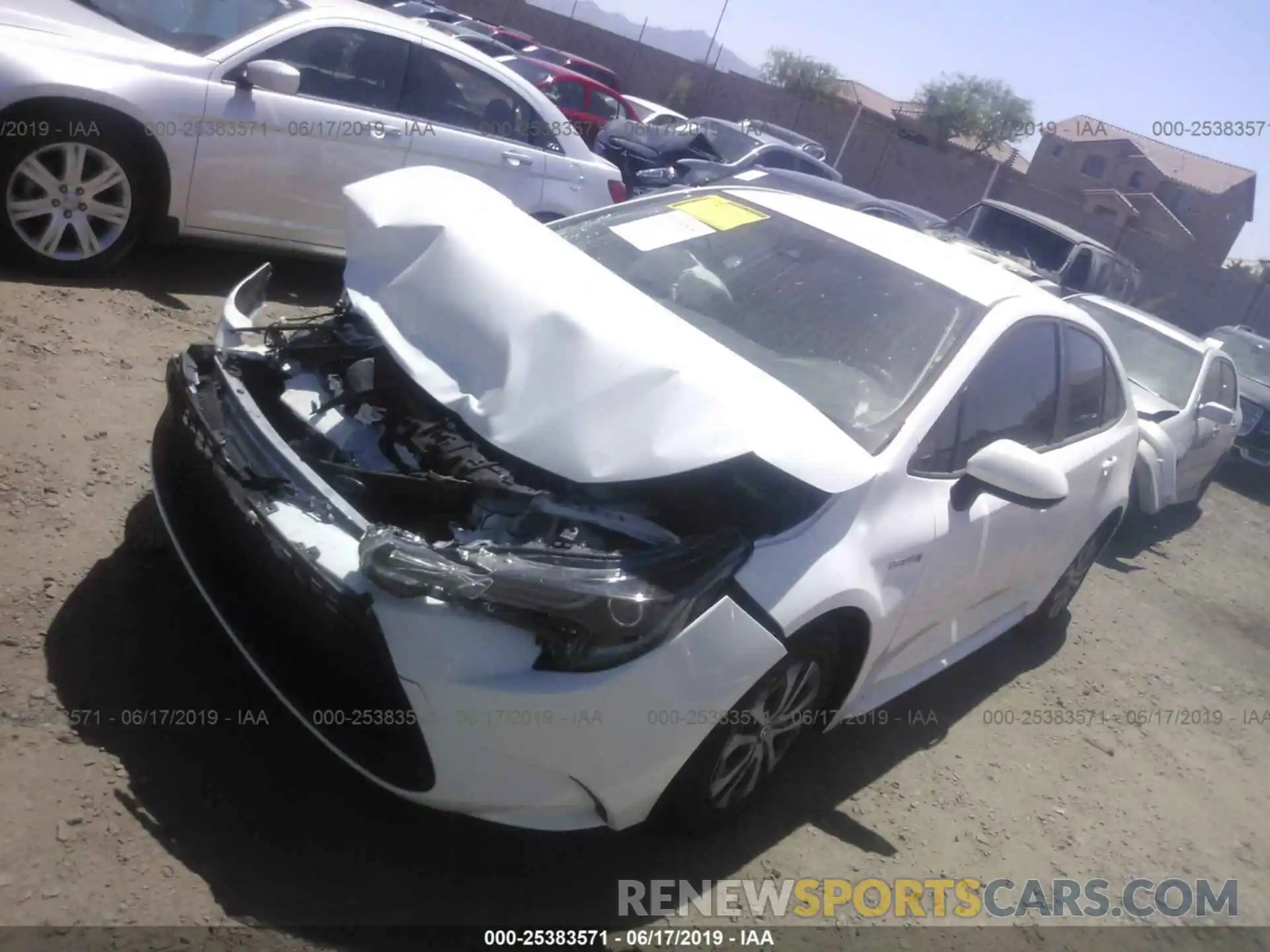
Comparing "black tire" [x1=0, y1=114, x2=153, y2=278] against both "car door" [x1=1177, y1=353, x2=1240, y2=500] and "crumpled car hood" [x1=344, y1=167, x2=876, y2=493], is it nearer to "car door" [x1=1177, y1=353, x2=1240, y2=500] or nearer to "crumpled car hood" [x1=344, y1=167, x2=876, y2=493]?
"crumpled car hood" [x1=344, y1=167, x2=876, y2=493]

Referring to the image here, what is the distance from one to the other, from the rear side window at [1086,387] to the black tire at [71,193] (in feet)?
14.5

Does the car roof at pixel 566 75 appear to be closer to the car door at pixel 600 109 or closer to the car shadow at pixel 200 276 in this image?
the car door at pixel 600 109

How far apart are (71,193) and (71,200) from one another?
1.4 inches

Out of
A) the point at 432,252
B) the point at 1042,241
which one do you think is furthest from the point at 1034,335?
the point at 1042,241

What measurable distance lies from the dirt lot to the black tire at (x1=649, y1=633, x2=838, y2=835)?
6.9 inches

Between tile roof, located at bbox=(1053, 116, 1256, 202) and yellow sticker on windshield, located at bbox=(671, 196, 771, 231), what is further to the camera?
tile roof, located at bbox=(1053, 116, 1256, 202)

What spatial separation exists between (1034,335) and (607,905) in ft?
8.58

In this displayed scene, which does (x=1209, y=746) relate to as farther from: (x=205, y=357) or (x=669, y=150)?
(x=669, y=150)

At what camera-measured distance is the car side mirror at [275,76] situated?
17.1 ft

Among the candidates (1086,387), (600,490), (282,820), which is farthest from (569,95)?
(282,820)

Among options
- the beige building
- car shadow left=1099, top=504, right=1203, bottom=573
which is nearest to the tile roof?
the beige building

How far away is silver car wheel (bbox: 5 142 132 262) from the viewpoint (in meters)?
4.82

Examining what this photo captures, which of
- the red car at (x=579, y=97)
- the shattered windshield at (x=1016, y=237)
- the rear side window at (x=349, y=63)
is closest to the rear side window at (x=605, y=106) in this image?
the red car at (x=579, y=97)

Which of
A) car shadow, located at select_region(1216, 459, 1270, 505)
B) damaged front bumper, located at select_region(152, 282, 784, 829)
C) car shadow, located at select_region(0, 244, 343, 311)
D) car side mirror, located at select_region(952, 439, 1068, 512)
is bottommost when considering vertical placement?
car shadow, located at select_region(1216, 459, 1270, 505)
